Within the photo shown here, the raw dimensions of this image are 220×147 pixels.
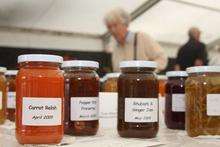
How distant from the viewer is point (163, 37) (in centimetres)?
194

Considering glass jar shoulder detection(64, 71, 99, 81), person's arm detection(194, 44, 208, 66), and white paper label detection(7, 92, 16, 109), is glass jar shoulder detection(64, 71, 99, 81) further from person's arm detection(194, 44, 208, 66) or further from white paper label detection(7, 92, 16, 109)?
person's arm detection(194, 44, 208, 66)

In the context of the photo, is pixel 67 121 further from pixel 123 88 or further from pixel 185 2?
pixel 185 2

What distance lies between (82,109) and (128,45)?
0.80 metres

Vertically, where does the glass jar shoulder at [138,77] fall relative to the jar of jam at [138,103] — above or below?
above

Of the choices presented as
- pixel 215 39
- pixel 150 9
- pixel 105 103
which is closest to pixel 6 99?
pixel 105 103

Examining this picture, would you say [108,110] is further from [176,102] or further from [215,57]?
[215,57]

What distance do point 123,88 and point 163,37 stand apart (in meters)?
1.43

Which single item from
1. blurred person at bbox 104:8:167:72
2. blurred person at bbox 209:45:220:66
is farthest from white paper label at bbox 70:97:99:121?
blurred person at bbox 209:45:220:66

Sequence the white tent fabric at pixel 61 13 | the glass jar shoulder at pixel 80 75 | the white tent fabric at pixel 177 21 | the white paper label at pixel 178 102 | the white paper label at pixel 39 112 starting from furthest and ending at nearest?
1. the white tent fabric at pixel 177 21
2. the white tent fabric at pixel 61 13
3. the white paper label at pixel 178 102
4. the glass jar shoulder at pixel 80 75
5. the white paper label at pixel 39 112

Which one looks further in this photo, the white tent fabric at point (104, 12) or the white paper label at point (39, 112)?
the white tent fabric at point (104, 12)

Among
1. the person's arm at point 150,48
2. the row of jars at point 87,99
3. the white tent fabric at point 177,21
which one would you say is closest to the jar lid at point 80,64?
the row of jars at point 87,99

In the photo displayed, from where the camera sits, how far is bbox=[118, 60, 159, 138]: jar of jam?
53 centimetres

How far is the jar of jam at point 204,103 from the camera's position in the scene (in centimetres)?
54

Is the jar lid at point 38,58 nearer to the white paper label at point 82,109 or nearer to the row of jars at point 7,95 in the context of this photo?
the white paper label at point 82,109
